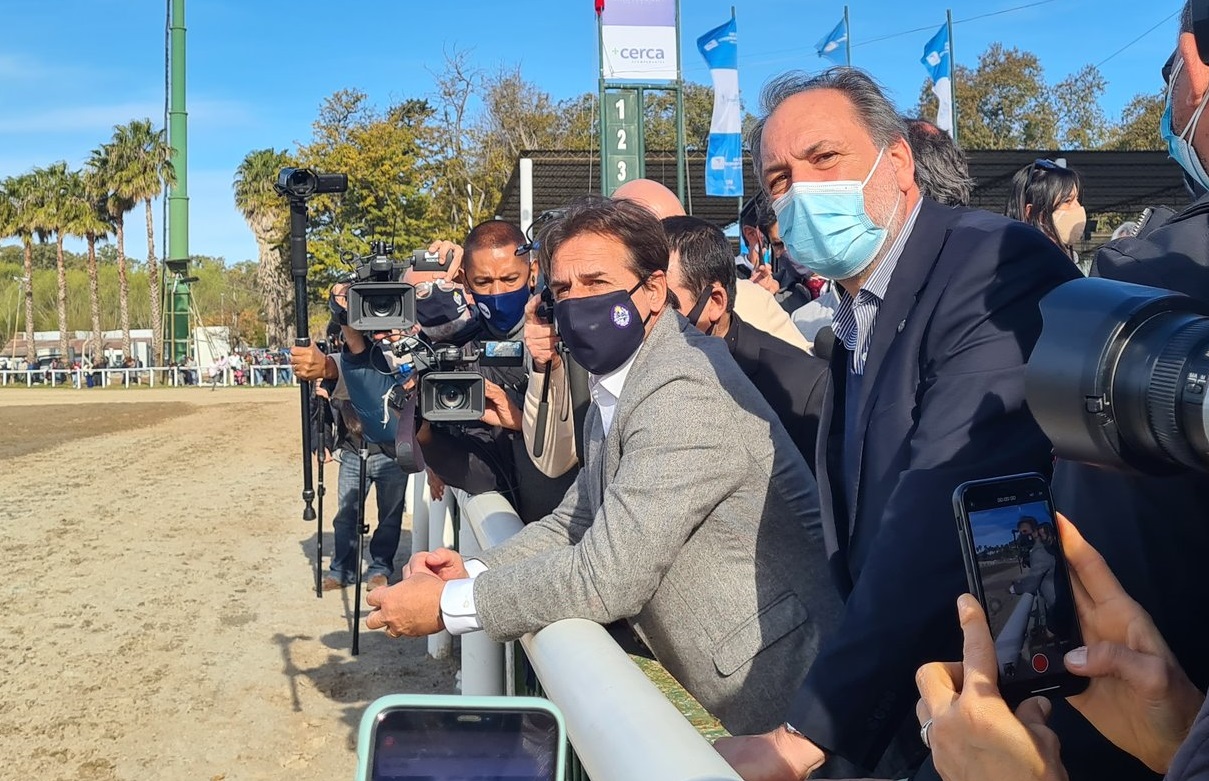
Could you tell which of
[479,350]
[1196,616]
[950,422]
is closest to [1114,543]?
[1196,616]

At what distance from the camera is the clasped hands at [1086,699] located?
119 centimetres

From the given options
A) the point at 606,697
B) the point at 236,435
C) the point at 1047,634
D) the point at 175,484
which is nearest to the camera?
the point at 1047,634

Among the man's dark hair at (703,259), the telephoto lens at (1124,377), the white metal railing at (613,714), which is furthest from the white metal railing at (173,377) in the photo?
the telephoto lens at (1124,377)

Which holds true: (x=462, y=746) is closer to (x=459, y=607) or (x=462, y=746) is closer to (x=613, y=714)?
(x=613, y=714)

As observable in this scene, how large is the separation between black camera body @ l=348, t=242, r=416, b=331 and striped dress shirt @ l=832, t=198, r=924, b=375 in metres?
2.67

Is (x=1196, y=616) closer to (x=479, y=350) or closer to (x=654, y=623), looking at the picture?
(x=654, y=623)

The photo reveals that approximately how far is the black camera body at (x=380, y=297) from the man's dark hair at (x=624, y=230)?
6.16 ft

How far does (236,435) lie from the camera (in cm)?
1978

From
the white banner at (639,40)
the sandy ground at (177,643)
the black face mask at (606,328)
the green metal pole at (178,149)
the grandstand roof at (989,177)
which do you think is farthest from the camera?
the green metal pole at (178,149)

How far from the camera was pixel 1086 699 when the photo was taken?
125cm

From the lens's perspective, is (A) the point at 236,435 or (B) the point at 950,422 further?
(A) the point at 236,435

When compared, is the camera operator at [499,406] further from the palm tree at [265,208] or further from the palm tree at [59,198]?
the palm tree at [59,198]

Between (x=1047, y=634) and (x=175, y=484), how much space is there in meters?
13.0

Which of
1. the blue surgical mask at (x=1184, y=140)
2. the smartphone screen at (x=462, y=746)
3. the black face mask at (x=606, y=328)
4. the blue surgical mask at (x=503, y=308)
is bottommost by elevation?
the smartphone screen at (x=462, y=746)
